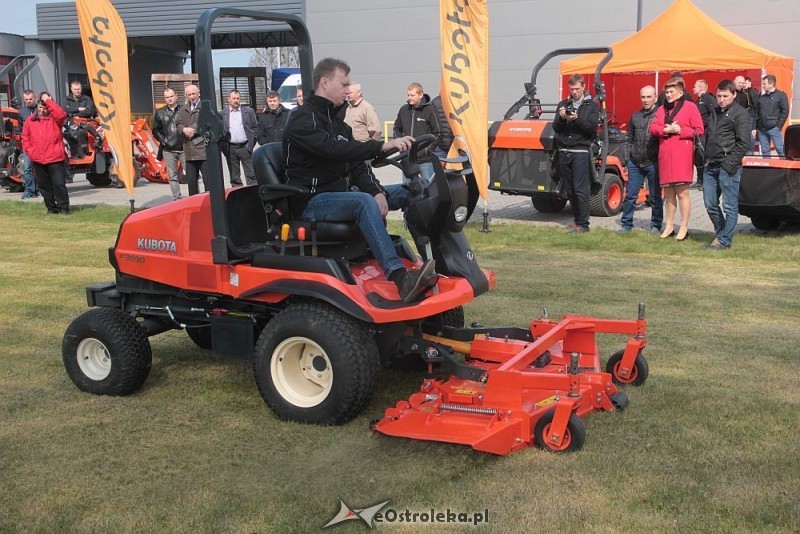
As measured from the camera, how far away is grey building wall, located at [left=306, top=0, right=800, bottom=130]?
2102 centimetres

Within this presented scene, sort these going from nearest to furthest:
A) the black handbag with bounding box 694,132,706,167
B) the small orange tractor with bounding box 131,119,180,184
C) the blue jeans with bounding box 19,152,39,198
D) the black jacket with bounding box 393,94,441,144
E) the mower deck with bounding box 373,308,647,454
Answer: the mower deck with bounding box 373,308,647,454, the black handbag with bounding box 694,132,706,167, the black jacket with bounding box 393,94,441,144, the blue jeans with bounding box 19,152,39,198, the small orange tractor with bounding box 131,119,180,184

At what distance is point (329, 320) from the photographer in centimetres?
428

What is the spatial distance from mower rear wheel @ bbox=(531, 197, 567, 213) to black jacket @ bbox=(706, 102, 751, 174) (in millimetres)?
3166

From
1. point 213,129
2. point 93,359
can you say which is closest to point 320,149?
point 213,129

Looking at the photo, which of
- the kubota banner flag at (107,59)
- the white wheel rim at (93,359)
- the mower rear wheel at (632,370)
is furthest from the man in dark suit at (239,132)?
the mower rear wheel at (632,370)

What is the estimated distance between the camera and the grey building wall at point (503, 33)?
2102 centimetres

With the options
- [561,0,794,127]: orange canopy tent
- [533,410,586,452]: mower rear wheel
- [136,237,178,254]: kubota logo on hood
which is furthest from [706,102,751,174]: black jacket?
[561,0,794,127]: orange canopy tent

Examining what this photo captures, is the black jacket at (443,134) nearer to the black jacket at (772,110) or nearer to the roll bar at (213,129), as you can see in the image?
the black jacket at (772,110)

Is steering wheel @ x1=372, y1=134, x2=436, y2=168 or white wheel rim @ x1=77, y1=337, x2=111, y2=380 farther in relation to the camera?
white wheel rim @ x1=77, y1=337, x2=111, y2=380

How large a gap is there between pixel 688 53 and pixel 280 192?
13164 mm

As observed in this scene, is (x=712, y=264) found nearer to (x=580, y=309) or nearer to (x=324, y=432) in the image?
(x=580, y=309)

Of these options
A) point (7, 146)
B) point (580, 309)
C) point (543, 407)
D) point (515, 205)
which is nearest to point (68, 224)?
point (7, 146)

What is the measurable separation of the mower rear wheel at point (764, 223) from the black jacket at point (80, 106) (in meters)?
11.7

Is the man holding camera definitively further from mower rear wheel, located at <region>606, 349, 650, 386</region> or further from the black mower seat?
the black mower seat
